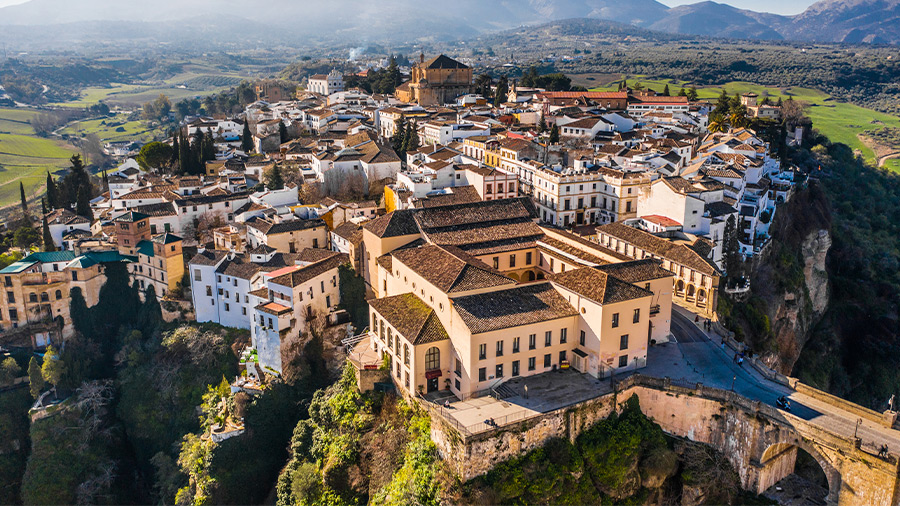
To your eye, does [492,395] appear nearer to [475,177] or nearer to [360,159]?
[475,177]

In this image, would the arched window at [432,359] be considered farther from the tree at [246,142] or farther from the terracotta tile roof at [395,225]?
the tree at [246,142]

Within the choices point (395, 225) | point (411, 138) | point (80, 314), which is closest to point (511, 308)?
point (395, 225)

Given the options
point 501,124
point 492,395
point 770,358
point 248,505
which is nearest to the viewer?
point 492,395

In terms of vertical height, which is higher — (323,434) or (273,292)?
(273,292)

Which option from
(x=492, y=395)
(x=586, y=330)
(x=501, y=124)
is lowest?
(x=492, y=395)

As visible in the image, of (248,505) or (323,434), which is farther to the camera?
(248,505)

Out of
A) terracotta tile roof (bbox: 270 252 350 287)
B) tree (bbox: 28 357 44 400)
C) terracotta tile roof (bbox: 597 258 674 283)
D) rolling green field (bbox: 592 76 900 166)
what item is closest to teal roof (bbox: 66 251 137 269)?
tree (bbox: 28 357 44 400)

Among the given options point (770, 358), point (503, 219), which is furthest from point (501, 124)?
point (770, 358)
